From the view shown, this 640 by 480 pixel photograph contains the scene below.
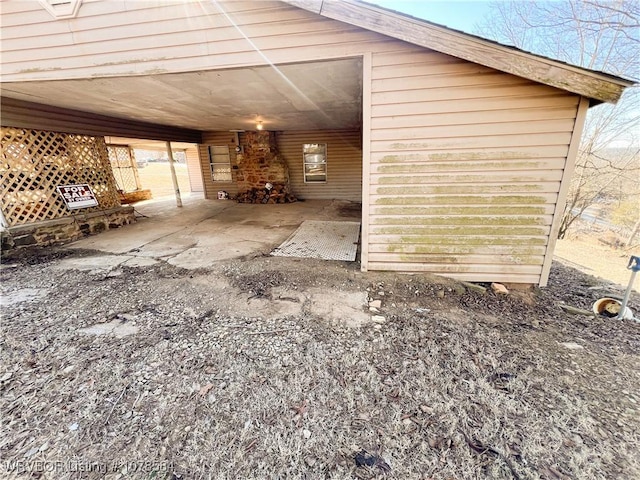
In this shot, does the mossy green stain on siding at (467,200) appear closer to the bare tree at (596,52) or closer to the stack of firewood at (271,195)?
the stack of firewood at (271,195)

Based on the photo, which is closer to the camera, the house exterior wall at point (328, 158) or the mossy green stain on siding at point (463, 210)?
the mossy green stain on siding at point (463, 210)

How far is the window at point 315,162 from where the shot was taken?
963 centimetres

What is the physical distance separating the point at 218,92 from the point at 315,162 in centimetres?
582

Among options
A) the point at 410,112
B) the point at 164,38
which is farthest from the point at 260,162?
the point at 410,112

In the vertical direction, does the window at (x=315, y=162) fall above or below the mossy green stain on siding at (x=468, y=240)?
above

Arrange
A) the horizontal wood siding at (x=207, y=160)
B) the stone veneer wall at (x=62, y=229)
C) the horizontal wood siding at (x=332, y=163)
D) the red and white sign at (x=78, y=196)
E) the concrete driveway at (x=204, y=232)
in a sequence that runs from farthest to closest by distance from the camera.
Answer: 1. the horizontal wood siding at (x=207, y=160)
2. the horizontal wood siding at (x=332, y=163)
3. the red and white sign at (x=78, y=196)
4. the stone veneer wall at (x=62, y=229)
5. the concrete driveway at (x=204, y=232)

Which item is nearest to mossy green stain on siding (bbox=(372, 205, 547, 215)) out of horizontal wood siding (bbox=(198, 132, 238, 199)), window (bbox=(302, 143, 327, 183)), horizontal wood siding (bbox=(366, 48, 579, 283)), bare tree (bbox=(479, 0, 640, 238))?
horizontal wood siding (bbox=(366, 48, 579, 283))

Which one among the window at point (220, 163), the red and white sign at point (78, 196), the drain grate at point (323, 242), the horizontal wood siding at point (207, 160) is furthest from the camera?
the window at point (220, 163)

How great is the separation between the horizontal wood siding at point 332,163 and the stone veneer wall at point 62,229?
534 centimetres

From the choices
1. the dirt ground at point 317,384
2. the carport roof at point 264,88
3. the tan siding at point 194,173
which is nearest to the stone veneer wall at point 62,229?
the carport roof at point 264,88

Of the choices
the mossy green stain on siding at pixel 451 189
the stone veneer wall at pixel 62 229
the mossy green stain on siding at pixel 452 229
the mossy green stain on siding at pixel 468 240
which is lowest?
the stone veneer wall at pixel 62 229

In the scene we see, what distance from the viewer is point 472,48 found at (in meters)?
2.45

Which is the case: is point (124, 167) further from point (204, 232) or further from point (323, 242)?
point (323, 242)

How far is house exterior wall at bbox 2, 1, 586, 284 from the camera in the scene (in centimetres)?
273
